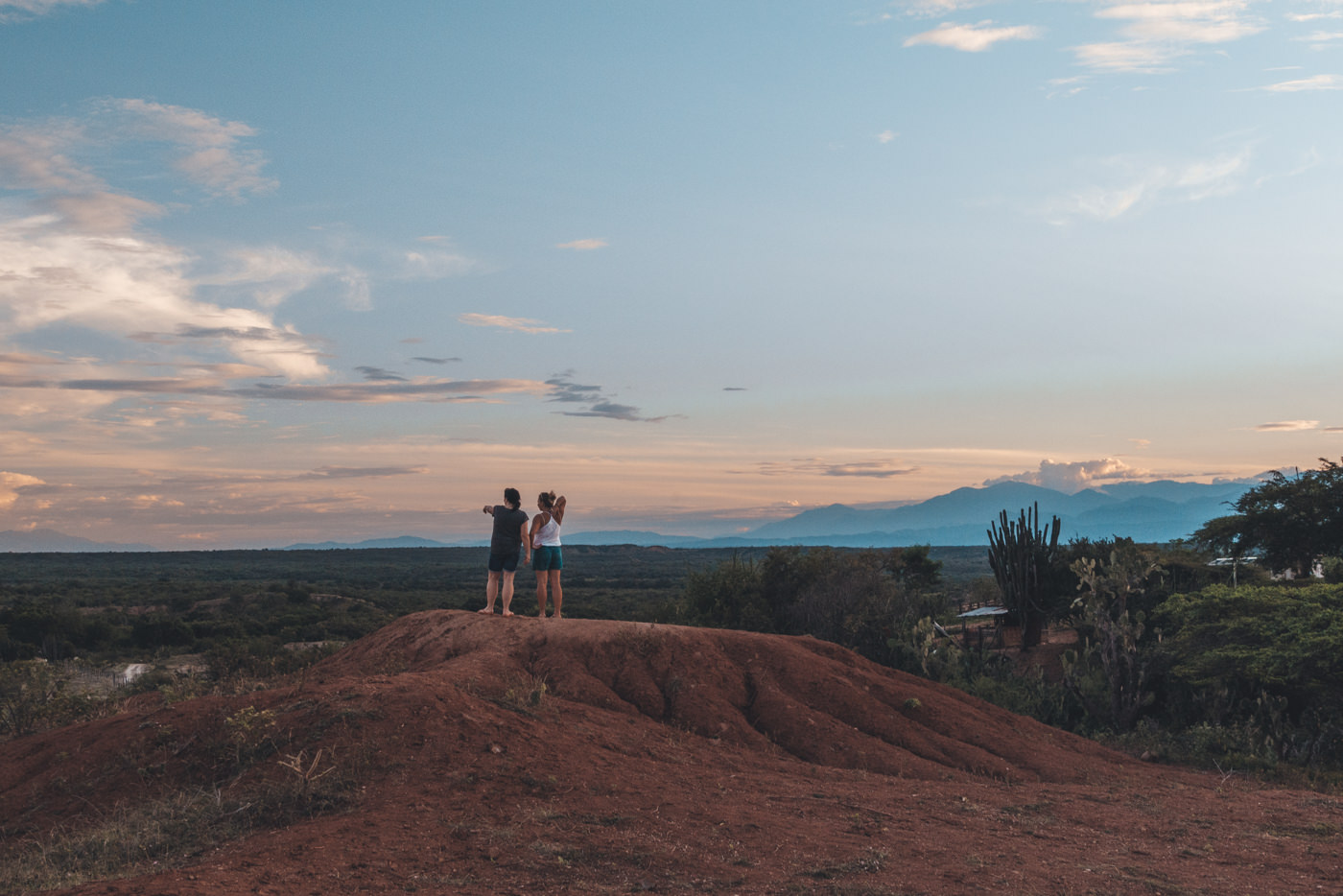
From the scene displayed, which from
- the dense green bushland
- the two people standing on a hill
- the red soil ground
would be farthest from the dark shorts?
the dense green bushland

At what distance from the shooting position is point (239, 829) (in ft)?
24.5

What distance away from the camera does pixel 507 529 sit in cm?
1362

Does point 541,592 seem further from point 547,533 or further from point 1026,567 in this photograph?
point 1026,567

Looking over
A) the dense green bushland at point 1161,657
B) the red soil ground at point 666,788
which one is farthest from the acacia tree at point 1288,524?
the red soil ground at point 666,788

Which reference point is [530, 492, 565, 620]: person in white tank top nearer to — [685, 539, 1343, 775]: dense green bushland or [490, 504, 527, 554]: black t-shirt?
[490, 504, 527, 554]: black t-shirt

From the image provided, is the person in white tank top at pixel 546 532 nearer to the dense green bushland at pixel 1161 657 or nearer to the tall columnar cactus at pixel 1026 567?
the dense green bushland at pixel 1161 657

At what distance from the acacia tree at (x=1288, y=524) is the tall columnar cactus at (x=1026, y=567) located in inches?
223

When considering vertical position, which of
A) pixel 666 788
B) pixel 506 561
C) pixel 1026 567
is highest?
pixel 506 561

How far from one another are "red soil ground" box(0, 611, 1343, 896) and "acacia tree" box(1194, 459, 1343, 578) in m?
17.9

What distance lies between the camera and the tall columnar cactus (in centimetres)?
2520

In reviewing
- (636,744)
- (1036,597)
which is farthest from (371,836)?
(1036,597)

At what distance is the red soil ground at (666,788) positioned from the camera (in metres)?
6.75

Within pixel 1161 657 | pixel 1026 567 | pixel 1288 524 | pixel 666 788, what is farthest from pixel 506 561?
pixel 1288 524

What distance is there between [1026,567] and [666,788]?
19191 mm
